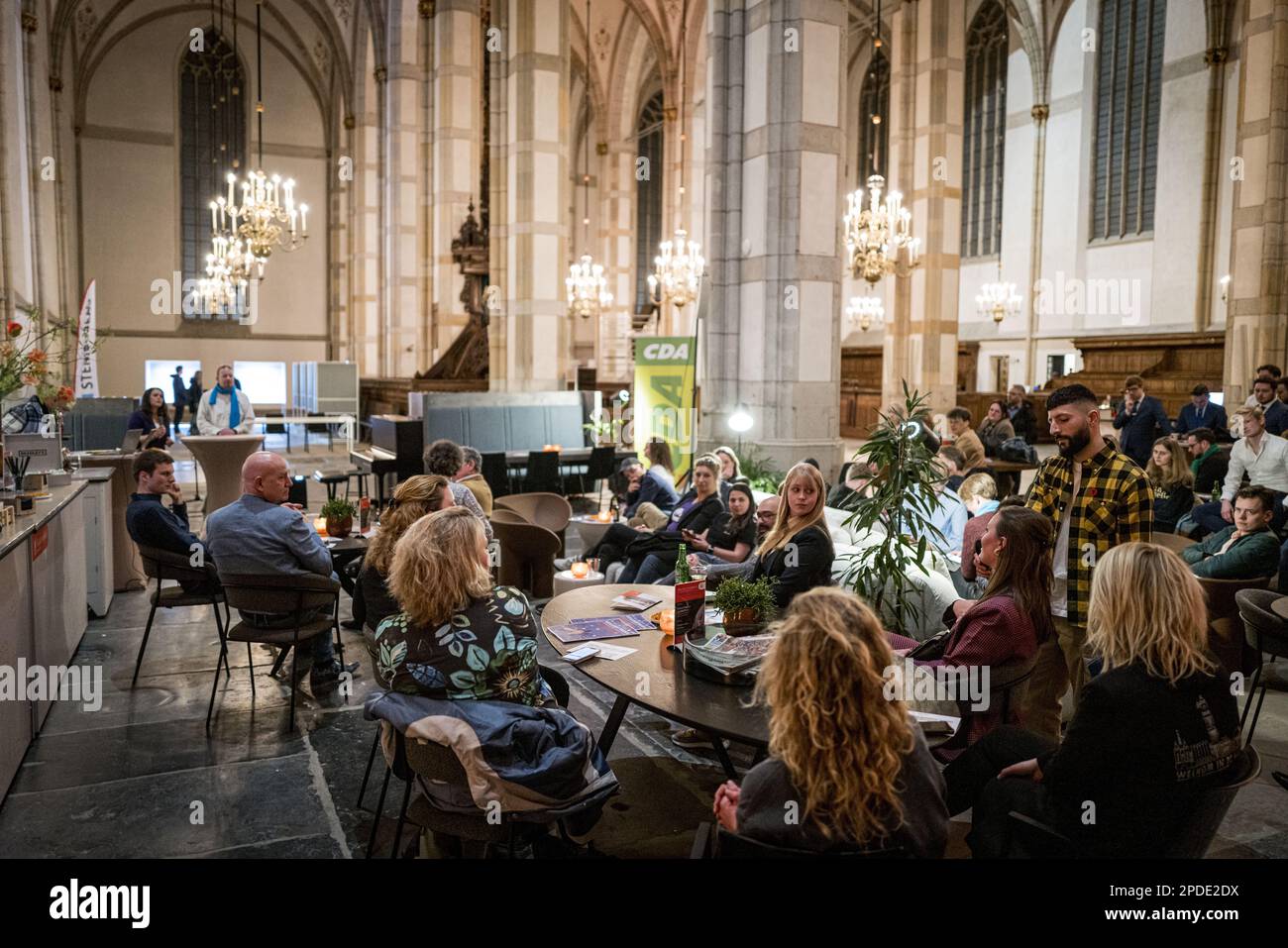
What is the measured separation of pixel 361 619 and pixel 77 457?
4543mm

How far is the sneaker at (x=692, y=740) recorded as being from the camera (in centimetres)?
406

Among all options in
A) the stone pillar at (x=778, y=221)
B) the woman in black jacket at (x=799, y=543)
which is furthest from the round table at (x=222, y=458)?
the woman in black jacket at (x=799, y=543)

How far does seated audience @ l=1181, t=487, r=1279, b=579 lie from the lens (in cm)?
461

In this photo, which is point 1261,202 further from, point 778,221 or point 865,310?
point 865,310

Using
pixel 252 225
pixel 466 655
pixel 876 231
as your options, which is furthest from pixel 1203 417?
pixel 252 225

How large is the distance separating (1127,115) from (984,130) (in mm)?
4120

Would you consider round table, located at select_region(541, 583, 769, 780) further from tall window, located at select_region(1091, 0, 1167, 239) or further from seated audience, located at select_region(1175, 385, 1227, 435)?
tall window, located at select_region(1091, 0, 1167, 239)

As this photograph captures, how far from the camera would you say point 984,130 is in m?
23.8

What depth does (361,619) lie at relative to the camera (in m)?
3.94

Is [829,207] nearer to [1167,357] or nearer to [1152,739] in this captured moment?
[1152,739]

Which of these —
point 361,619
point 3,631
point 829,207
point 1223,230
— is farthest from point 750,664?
point 1223,230

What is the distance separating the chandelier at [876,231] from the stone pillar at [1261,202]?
171 inches
